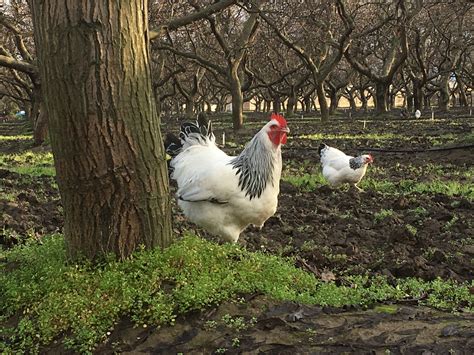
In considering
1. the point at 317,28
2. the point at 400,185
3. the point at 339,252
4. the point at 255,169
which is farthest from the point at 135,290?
the point at 317,28

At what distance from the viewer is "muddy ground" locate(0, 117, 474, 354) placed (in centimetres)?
280

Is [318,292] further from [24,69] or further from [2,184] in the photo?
[24,69]

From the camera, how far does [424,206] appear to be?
745 cm

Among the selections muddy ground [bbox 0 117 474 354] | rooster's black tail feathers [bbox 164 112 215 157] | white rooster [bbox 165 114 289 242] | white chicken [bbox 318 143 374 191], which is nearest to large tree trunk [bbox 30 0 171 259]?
muddy ground [bbox 0 117 474 354]

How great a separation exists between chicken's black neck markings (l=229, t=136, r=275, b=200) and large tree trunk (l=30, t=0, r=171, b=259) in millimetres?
1386

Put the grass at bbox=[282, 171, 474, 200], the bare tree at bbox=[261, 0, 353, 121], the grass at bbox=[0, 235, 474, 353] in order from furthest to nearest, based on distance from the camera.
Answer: the bare tree at bbox=[261, 0, 353, 121] → the grass at bbox=[282, 171, 474, 200] → the grass at bbox=[0, 235, 474, 353]

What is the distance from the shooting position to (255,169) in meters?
4.84

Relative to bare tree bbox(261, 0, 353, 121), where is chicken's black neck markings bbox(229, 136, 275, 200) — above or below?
below

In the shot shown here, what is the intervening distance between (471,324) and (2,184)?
7591 millimetres

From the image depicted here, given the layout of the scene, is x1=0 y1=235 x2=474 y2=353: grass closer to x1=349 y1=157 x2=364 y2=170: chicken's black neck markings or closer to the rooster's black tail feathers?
the rooster's black tail feathers

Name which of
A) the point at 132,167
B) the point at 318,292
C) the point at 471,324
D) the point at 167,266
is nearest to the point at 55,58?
the point at 132,167

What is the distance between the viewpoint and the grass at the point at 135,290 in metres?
3.01

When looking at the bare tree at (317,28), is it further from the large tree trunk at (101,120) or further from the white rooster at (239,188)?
the large tree trunk at (101,120)

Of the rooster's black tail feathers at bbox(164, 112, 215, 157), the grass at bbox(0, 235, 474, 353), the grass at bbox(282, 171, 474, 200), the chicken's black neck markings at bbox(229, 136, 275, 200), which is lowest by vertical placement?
the grass at bbox(282, 171, 474, 200)
